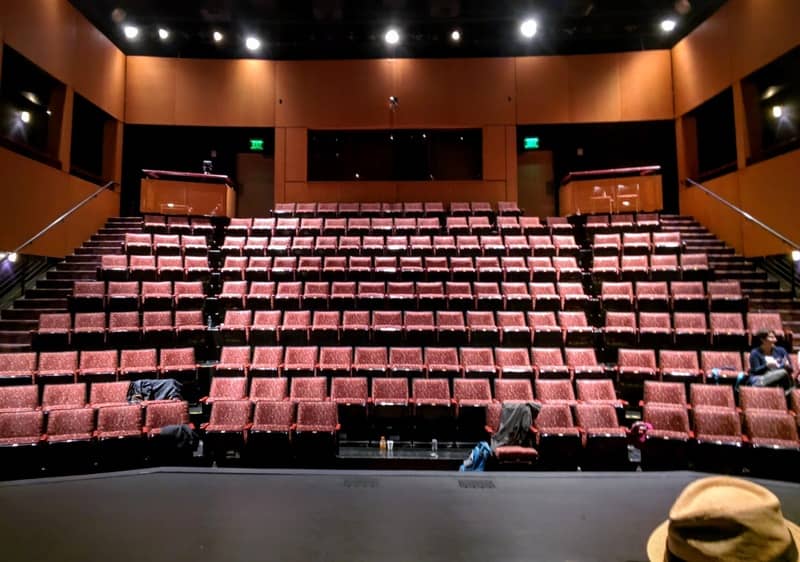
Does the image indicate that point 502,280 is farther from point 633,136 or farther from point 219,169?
point 219,169

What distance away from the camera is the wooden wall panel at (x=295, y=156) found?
531 cm

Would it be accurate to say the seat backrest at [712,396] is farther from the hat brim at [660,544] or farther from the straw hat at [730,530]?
the straw hat at [730,530]

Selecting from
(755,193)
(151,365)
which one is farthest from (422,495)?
(755,193)

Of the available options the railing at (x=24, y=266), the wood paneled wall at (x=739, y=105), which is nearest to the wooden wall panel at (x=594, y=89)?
the wood paneled wall at (x=739, y=105)

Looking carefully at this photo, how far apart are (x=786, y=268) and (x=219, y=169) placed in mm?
5792

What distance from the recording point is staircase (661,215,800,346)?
324 centimetres

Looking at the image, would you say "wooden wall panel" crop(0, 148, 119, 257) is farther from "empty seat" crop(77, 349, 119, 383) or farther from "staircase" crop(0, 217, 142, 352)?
"empty seat" crop(77, 349, 119, 383)

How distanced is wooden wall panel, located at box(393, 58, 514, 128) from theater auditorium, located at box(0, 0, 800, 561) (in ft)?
0.08

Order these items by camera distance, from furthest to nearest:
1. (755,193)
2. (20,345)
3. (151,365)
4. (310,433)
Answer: (755,193), (20,345), (151,365), (310,433)

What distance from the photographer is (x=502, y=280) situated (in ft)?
11.5

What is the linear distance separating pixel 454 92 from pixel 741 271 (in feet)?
11.0

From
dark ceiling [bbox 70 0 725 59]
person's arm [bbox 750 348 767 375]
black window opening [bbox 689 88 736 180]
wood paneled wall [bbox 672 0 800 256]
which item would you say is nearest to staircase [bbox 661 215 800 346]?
wood paneled wall [bbox 672 0 800 256]

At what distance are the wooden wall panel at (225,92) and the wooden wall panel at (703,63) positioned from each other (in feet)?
14.5

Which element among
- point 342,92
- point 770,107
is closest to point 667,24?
point 770,107
